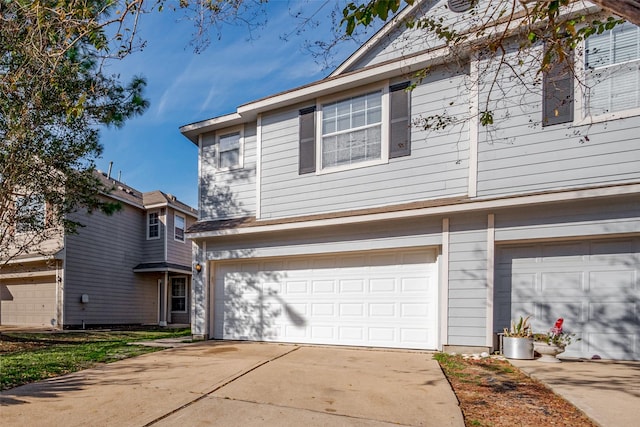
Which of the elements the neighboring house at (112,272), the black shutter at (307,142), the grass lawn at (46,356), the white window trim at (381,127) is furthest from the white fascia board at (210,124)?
the grass lawn at (46,356)

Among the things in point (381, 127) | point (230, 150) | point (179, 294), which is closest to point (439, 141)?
point (381, 127)

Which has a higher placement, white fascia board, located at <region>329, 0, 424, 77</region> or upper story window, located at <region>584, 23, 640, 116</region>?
white fascia board, located at <region>329, 0, 424, 77</region>

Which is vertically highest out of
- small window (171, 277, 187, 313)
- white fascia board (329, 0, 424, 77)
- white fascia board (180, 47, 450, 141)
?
white fascia board (329, 0, 424, 77)

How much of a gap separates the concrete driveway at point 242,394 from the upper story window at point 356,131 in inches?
161

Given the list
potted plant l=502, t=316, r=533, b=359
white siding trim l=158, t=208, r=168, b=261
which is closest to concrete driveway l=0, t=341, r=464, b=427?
potted plant l=502, t=316, r=533, b=359

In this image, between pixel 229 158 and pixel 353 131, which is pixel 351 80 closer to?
pixel 353 131

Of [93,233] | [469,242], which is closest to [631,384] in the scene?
[469,242]

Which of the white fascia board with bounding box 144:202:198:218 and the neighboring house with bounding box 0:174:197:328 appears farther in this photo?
the white fascia board with bounding box 144:202:198:218

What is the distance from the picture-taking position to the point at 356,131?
26.8 feet

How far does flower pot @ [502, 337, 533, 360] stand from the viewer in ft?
20.0

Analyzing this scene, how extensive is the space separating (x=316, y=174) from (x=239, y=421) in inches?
227

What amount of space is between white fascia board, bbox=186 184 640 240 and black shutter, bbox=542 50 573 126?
130 centimetres

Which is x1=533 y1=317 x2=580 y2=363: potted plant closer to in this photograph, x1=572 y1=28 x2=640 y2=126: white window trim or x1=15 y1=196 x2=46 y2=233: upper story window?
x1=572 y1=28 x2=640 y2=126: white window trim

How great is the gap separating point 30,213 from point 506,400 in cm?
1061
